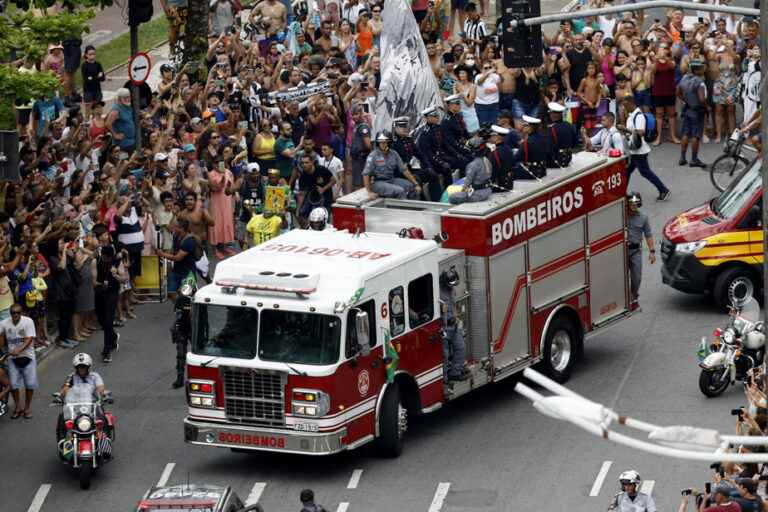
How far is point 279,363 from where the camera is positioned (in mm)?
21062

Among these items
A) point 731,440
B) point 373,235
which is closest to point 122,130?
point 373,235

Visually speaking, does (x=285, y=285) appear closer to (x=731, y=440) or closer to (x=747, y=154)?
(x=731, y=440)

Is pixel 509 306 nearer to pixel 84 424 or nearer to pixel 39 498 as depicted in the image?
pixel 84 424

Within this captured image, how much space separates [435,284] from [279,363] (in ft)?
7.79

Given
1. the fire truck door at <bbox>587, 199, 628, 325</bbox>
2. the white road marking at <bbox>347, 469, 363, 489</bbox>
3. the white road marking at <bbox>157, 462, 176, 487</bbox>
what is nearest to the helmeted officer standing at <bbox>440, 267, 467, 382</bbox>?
the white road marking at <bbox>347, 469, 363, 489</bbox>

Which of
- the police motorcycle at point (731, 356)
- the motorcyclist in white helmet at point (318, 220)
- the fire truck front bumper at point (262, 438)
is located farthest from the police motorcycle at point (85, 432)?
the police motorcycle at point (731, 356)

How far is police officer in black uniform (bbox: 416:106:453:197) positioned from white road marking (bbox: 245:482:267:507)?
6.99m

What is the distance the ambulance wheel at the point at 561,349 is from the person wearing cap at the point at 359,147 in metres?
7.49

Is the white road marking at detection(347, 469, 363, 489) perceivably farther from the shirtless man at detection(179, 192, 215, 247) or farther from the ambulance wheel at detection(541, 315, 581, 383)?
the shirtless man at detection(179, 192, 215, 247)

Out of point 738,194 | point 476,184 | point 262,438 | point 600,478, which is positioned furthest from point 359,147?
point 600,478

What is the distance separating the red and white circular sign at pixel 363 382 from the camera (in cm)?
2127

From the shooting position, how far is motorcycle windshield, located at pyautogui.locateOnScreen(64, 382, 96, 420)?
857 inches

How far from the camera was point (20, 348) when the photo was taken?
23.3 metres

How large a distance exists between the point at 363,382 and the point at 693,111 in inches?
586
